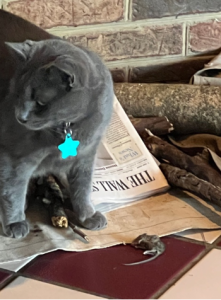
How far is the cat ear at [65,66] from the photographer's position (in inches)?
35.4

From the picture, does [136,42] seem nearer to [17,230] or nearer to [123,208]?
[123,208]

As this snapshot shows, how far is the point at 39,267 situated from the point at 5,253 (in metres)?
0.09

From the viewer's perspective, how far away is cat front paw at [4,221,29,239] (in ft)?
3.82

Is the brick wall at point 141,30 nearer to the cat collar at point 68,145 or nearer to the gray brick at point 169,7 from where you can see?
the gray brick at point 169,7

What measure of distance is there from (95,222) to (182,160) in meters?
0.34

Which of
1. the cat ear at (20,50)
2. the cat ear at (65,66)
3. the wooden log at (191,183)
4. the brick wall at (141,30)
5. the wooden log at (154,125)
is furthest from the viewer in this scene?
the brick wall at (141,30)

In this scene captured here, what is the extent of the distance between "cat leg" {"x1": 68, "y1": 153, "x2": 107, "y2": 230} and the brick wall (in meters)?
0.69

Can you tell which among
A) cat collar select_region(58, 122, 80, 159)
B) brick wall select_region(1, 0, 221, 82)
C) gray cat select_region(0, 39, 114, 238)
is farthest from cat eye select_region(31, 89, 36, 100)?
brick wall select_region(1, 0, 221, 82)

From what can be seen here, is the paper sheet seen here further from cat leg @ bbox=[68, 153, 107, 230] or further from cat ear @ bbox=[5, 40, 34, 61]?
cat ear @ bbox=[5, 40, 34, 61]

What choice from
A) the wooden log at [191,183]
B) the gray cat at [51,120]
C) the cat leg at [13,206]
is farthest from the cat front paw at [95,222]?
the wooden log at [191,183]

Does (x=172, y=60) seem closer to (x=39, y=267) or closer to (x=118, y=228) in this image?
(x=118, y=228)

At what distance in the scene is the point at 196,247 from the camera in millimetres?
1141

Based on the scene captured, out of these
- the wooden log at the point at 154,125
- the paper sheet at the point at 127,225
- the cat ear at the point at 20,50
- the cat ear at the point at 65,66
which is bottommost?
the paper sheet at the point at 127,225

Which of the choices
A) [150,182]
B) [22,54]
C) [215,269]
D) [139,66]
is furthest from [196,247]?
[139,66]
